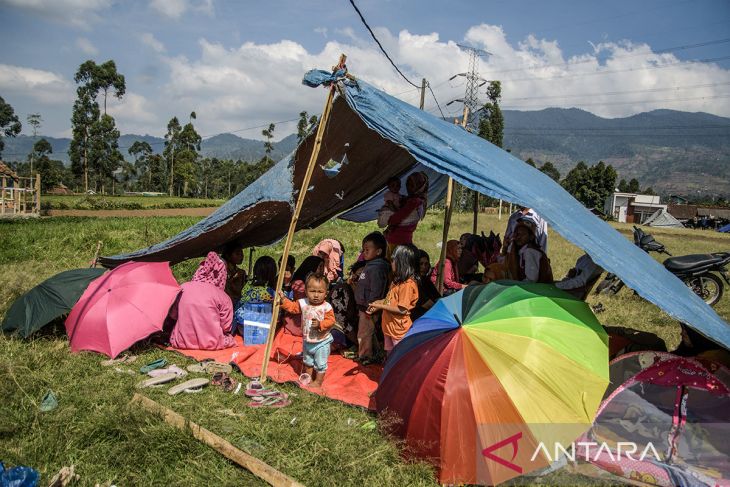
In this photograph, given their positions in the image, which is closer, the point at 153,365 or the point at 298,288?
the point at 153,365

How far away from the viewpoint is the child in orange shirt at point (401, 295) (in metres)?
4.80

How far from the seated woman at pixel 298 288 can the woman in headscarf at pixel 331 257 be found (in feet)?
0.49

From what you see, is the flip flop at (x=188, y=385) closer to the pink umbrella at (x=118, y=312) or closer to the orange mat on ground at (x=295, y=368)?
the orange mat on ground at (x=295, y=368)

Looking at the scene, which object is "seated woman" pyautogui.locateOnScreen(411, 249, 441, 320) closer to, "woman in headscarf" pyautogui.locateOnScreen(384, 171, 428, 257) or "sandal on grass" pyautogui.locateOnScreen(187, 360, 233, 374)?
"woman in headscarf" pyautogui.locateOnScreen(384, 171, 428, 257)

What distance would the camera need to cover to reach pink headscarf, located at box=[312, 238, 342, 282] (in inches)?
287

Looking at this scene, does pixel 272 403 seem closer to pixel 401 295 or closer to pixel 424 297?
pixel 401 295

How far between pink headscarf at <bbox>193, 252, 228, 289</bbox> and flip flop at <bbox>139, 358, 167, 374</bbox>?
1.23m

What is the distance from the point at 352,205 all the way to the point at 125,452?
512 centimetres

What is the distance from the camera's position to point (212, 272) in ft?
21.0

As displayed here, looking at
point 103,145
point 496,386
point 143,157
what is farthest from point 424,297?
point 143,157

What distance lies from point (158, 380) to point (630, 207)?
68.4 m

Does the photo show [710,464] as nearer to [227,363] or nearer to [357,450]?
[357,450]

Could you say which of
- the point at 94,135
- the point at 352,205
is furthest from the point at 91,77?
the point at 352,205

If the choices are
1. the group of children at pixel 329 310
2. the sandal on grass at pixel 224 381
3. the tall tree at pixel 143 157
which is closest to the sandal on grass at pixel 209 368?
the sandal on grass at pixel 224 381
